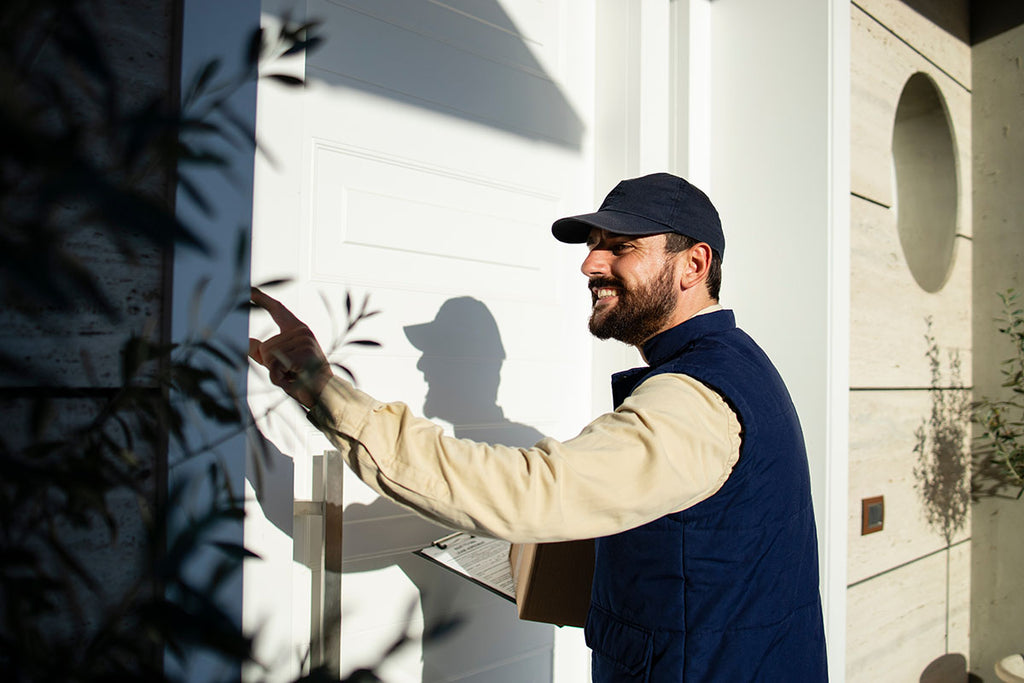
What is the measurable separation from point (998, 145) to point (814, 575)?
2237 millimetres

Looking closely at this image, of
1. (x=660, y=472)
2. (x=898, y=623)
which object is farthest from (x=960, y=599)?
(x=660, y=472)

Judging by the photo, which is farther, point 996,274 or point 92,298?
point 996,274

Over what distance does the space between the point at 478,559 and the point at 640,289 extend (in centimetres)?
61

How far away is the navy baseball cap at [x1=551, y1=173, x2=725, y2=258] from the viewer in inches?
56.3

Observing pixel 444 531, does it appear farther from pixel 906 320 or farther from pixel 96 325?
pixel 906 320

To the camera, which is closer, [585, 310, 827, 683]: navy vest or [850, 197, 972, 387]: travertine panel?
[585, 310, 827, 683]: navy vest

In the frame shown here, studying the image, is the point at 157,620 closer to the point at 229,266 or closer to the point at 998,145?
the point at 229,266

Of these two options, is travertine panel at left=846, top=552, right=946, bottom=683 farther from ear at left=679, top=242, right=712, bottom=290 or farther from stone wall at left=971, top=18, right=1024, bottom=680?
ear at left=679, top=242, right=712, bottom=290

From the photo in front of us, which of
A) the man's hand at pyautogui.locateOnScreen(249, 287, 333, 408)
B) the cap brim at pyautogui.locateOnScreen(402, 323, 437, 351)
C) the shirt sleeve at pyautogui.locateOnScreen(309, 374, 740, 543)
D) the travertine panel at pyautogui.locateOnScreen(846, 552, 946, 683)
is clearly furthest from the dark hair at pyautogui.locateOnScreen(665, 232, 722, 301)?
the travertine panel at pyautogui.locateOnScreen(846, 552, 946, 683)

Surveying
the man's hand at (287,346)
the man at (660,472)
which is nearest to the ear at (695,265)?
the man at (660,472)

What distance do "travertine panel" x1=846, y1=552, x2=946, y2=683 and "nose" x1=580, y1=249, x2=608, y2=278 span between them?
1.44 meters

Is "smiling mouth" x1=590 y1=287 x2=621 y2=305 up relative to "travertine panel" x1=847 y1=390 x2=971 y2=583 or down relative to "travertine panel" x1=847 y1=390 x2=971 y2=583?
up

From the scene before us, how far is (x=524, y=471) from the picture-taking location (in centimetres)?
103

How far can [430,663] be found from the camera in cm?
175
